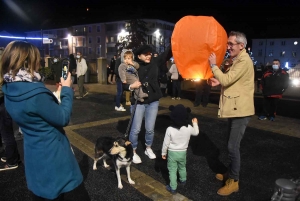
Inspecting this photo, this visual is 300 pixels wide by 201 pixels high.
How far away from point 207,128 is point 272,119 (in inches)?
99.7

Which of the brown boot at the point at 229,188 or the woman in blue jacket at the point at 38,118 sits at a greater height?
the woman in blue jacket at the point at 38,118

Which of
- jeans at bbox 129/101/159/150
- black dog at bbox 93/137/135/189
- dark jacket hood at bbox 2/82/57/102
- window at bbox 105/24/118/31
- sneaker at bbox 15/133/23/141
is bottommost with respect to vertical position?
sneaker at bbox 15/133/23/141

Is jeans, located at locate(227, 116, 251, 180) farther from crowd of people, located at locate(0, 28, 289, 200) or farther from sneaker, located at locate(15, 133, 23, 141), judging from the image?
sneaker, located at locate(15, 133, 23, 141)

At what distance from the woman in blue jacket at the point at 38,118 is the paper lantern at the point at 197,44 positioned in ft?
5.62

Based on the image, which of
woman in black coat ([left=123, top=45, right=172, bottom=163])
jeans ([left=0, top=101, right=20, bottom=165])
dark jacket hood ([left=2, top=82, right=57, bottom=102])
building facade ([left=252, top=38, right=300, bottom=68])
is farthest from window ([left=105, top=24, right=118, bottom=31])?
dark jacket hood ([left=2, top=82, right=57, bottom=102])

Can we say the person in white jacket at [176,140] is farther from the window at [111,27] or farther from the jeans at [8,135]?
the window at [111,27]

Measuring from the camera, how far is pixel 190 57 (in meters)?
3.23

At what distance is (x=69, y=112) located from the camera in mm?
2049

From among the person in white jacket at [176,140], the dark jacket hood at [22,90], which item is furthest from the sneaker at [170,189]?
the dark jacket hood at [22,90]

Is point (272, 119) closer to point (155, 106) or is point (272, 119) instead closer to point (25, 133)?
point (155, 106)

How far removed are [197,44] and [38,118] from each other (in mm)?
2116

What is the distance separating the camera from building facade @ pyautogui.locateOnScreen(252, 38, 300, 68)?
68.8 meters

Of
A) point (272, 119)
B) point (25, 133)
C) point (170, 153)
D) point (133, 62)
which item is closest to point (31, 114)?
point (25, 133)

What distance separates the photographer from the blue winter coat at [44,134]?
6.08 feet
